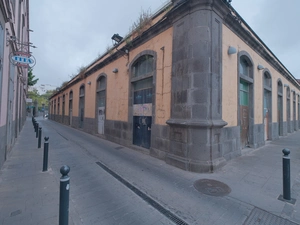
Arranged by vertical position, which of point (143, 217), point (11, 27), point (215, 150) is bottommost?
point (143, 217)

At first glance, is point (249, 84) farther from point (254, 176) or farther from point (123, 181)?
point (123, 181)

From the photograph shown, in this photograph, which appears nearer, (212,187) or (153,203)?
(153,203)

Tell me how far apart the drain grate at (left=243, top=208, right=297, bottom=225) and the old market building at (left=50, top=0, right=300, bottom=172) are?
1.85 meters

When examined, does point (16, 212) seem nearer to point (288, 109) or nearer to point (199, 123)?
point (199, 123)

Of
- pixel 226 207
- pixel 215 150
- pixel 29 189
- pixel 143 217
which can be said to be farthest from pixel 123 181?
pixel 215 150

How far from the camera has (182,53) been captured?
5246 mm

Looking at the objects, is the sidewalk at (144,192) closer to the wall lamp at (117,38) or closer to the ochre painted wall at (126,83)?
the ochre painted wall at (126,83)

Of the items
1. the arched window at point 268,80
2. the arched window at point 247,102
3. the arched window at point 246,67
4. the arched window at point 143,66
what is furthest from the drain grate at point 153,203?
the arched window at point 268,80

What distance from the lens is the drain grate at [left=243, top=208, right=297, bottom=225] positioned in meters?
2.51

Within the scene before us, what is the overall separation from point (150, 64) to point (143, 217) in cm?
589

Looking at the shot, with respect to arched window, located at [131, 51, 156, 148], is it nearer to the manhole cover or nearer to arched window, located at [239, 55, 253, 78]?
the manhole cover

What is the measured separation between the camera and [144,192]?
11.2 ft

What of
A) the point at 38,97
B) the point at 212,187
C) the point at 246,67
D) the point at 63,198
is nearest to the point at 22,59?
the point at 63,198

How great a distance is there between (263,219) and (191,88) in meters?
3.44
